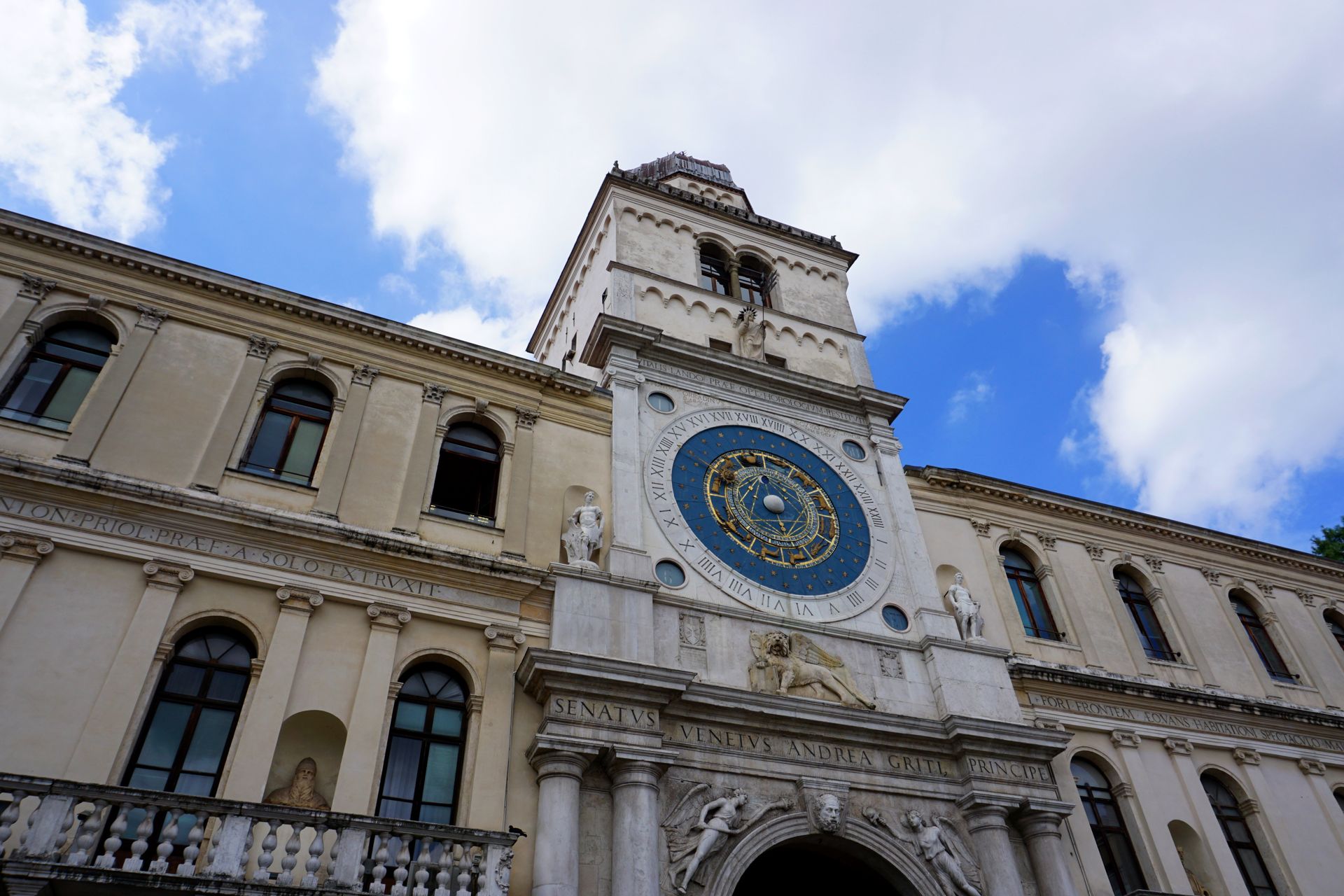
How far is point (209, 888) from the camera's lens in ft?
31.2

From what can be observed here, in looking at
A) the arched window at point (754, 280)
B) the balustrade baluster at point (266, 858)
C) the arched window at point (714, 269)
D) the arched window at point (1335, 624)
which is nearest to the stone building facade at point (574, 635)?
the balustrade baluster at point (266, 858)

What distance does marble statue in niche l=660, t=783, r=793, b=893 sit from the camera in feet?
40.8

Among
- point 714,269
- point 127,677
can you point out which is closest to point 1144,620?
point 714,269

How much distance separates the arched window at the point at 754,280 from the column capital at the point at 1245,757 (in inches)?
502

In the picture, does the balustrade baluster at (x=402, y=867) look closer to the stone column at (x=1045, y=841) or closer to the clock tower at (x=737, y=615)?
the clock tower at (x=737, y=615)

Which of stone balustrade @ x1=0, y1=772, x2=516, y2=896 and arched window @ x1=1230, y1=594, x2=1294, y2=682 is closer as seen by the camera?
stone balustrade @ x1=0, y1=772, x2=516, y2=896

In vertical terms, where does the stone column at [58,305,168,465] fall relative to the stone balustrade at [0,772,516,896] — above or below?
above

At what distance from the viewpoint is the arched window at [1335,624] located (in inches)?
898

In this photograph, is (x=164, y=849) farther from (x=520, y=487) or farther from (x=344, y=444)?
(x=520, y=487)

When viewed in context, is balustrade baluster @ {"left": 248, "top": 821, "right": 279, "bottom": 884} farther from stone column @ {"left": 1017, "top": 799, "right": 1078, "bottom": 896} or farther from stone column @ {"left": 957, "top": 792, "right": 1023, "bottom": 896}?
stone column @ {"left": 1017, "top": 799, "right": 1078, "bottom": 896}

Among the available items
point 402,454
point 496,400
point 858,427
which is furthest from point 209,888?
point 858,427

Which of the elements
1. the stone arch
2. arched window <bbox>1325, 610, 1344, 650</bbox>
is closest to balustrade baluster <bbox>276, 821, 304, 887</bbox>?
the stone arch

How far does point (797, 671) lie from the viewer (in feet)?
48.9

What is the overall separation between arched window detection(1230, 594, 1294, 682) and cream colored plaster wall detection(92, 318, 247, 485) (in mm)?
20734
